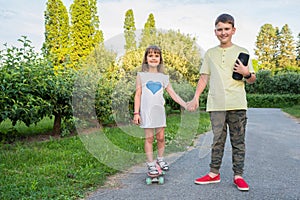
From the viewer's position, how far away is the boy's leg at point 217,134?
308cm

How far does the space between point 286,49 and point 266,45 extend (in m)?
2.70

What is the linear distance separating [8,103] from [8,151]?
2.41ft

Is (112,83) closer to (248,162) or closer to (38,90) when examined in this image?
(38,90)

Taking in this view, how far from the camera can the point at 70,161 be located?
3918 mm

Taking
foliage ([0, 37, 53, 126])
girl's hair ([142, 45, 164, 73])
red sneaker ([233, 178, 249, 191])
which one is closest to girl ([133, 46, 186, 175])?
girl's hair ([142, 45, 164, 73])

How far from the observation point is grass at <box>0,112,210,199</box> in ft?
9.56

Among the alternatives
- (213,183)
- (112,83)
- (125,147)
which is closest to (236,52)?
(213,183)

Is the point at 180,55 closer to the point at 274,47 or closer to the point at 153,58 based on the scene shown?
the point at 153,58

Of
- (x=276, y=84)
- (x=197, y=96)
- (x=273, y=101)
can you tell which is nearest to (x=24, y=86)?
(x=197, y=96)

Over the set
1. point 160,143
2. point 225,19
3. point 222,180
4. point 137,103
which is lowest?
point 222,180

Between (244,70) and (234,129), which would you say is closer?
(244,70)

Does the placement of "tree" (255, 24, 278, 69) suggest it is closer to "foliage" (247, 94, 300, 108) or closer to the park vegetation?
"foliage" (247, 94, 300, 108)

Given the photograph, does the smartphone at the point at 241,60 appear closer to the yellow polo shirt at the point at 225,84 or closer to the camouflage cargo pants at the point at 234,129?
the yellow polo shirt at the point at 225,84

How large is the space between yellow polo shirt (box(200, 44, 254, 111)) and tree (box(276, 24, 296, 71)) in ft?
142
